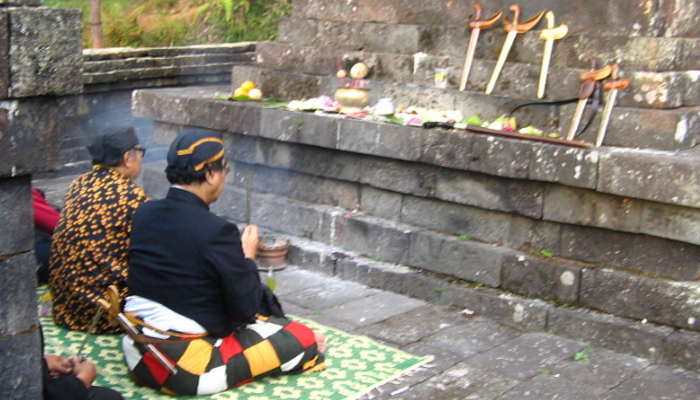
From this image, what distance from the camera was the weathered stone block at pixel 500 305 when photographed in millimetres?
6242

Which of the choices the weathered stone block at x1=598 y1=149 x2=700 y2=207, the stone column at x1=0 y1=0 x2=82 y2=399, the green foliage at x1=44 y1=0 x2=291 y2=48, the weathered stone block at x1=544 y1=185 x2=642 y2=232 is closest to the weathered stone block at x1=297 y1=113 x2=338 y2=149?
the weathered stone block at x1=544 y1=185 x2=642 y2=232

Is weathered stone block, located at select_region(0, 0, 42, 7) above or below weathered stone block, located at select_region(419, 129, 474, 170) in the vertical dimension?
above

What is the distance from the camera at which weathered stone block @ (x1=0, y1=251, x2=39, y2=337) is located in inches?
159

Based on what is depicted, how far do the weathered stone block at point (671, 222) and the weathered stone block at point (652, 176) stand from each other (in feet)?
0.36

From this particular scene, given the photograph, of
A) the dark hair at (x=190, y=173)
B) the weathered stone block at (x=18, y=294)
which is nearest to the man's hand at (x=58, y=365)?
the weathered stone block at (x=18, y=294)

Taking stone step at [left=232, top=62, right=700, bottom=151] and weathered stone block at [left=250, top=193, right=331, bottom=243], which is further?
weathered stone block at [left=250, top=193, right=331, bottom=243]

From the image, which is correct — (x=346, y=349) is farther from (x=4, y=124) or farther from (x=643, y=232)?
(x=4, y=124)

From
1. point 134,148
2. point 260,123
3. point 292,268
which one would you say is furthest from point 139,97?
point 134,148

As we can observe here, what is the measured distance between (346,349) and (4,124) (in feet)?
8.93

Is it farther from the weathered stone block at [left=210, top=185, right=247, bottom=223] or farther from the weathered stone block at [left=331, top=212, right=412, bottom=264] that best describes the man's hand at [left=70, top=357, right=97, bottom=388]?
the weathered stone block at [left=210, top=185, right=247, bottom=223]

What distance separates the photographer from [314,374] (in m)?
5.36

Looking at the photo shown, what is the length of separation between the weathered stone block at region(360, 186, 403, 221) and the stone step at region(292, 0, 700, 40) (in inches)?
61.3

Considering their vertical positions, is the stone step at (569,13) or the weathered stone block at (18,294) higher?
the stone step at (569,13)

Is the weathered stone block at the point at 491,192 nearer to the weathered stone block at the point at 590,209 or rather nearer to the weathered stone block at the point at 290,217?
the weathered stone block at the point at 590,209
